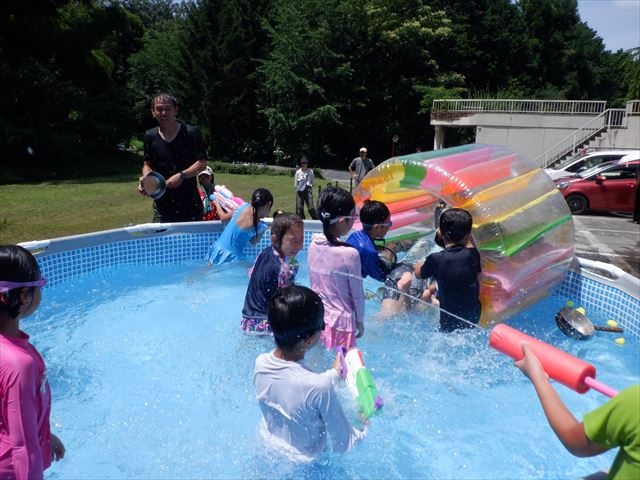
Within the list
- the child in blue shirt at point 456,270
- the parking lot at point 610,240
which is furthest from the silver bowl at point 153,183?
the parking lot at point 610,240

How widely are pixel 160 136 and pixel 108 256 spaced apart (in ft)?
6.33

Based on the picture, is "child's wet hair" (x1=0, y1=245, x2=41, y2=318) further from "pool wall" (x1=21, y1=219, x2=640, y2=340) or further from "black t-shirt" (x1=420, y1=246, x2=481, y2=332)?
"pool wall" (x1=21, y1=219, x2=640, y2=340)

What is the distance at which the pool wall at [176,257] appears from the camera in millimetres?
5488

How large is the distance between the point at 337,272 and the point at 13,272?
200 centimetres

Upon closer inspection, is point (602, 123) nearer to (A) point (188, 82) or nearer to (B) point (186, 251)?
(B) point (186, 251)

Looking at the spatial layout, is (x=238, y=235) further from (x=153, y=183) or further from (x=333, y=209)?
(x=333, y=209)

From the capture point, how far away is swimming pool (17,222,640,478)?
3.36m

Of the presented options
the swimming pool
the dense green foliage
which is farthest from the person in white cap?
the dense green foliage

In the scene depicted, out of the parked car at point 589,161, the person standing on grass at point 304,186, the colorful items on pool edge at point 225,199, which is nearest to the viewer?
the colorful items on pool edge at point 225,199

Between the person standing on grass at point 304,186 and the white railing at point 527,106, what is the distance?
14.3m

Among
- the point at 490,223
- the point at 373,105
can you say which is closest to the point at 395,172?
the point at 490,223

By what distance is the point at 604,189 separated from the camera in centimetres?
1281

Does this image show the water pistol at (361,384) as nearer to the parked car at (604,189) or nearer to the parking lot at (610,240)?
the parking lot at (610,240)

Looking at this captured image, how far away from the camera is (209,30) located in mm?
31109
